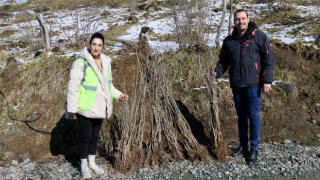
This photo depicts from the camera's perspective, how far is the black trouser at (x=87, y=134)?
2801 mm

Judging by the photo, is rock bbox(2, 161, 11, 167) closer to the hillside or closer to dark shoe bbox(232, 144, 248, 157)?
the hillside

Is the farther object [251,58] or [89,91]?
[251,58]

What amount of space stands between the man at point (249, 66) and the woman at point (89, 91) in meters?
1.53

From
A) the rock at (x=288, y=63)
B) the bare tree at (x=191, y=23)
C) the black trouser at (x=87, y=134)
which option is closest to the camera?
the black trouser at (x=87, y=134)

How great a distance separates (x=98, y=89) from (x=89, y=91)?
0.38ft

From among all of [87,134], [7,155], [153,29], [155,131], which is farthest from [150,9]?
[87,134]

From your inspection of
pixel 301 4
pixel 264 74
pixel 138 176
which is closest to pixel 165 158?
pixel 138 176

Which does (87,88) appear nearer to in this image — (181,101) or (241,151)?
(241,151)

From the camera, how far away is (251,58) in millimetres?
2879

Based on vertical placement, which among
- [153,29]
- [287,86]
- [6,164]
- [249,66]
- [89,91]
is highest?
[153,29]

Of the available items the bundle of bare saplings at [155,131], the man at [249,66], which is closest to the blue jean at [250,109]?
the man at [249,66]

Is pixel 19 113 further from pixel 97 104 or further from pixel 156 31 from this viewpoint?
pixel 156 31

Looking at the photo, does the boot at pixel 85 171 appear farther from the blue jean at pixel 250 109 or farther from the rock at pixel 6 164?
the blue jean at pixel 250 109

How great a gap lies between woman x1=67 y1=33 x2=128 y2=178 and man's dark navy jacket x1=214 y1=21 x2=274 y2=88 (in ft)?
5.46
